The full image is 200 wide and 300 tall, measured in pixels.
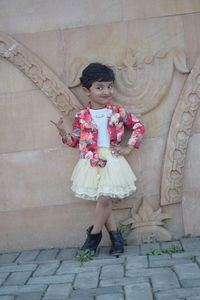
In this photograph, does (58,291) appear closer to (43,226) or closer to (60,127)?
(43,226)

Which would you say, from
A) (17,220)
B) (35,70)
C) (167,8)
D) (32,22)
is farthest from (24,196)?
(167,8)

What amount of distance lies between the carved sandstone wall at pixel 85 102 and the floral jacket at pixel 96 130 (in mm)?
179

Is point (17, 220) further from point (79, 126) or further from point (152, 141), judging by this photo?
point (152, 141)

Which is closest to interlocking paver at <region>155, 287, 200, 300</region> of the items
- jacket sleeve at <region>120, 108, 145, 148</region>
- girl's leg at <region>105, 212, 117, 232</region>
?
girl's leg at <region>105, 212, 117, 232</region>

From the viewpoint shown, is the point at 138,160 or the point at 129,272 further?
the point at 138,160

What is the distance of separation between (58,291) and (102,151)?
138 centimetres

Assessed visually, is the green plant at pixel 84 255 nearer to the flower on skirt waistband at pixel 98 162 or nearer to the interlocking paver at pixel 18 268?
the interlocking paver at pixel 18 268

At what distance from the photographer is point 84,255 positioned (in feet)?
13.1

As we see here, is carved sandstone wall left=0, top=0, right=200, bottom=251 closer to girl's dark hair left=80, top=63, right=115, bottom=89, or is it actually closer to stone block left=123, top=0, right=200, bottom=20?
stone block left=123, top=0, right=200, bottom=20

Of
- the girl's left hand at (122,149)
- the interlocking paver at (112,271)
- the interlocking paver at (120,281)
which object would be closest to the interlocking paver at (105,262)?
the interlocking paver at (112,271)

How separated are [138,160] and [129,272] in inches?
47.8

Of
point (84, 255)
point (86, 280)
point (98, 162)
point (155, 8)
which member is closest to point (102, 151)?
point (98, 162)

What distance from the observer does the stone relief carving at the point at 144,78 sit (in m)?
4.27

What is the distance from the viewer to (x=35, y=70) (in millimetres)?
4371
